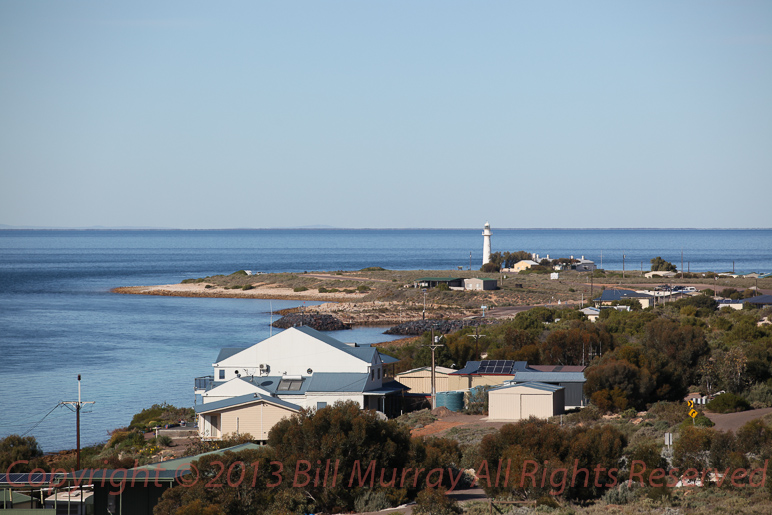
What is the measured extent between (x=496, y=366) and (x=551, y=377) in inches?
150

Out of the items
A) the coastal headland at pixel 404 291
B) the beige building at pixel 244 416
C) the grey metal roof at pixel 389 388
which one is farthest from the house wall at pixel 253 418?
the coastal headland at pixel 404 291

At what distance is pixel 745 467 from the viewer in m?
17.9

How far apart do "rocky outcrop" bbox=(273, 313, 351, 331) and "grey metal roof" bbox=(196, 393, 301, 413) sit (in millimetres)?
38868

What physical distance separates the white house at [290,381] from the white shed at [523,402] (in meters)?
4.34

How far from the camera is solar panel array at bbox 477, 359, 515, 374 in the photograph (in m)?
34.1

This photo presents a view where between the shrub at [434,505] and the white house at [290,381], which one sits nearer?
the shrub at [434,505]

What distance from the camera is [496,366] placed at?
114 feet

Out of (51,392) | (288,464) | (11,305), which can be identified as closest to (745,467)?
(288,464)

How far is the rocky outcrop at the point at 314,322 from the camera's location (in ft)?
223

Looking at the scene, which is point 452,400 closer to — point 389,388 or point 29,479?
point 389,388

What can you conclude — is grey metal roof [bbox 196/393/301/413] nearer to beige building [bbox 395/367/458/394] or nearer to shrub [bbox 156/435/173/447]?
shrub [bbox 156/435/173/447]

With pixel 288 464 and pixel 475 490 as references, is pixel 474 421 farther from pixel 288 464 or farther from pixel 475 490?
pixel 288 464

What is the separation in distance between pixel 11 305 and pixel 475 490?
80.7m

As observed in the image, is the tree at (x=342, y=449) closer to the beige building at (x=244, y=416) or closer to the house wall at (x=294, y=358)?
the beige building at (x=244, y=416)
